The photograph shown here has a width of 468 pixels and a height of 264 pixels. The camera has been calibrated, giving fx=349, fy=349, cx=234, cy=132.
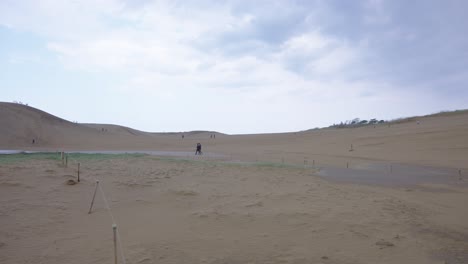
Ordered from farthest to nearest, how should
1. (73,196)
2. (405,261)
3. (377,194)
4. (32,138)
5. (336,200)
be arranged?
(32,138) → (377,194) → (336,200) → (73,196) → (405,261)

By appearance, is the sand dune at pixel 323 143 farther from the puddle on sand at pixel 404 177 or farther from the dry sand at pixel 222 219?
the dry sand at pixel 222 219

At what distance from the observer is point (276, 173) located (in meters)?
14.2

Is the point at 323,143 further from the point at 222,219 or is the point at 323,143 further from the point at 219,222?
the point at 219,222

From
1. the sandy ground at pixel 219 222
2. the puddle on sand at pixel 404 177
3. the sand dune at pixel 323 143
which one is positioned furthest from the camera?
the sand dune at pixel 323 143

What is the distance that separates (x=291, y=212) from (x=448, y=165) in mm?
17138

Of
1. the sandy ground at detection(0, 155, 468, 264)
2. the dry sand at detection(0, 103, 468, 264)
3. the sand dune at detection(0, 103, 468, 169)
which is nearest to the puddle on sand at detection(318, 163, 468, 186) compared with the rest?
the dry sand at detection(0, 103, 468, 264)

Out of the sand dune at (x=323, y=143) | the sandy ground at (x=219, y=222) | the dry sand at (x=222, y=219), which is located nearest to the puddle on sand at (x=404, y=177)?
the dry sand at (x=222, y=219)

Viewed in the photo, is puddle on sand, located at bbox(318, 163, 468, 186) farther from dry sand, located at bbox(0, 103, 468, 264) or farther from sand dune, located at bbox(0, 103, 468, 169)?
sand dune, located at bbox(0, 103, 468, 169)

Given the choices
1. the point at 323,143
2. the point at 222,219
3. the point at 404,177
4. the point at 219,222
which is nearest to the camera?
the point at 219,222

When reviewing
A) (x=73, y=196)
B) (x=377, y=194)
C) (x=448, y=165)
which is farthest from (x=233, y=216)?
(x=448, y=165)

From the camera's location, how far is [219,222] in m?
7.13

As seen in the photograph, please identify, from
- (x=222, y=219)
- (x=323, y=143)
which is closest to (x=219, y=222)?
(x=222, y=219)

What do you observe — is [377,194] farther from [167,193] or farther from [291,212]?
[167,193]

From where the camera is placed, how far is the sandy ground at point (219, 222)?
5520 mm
